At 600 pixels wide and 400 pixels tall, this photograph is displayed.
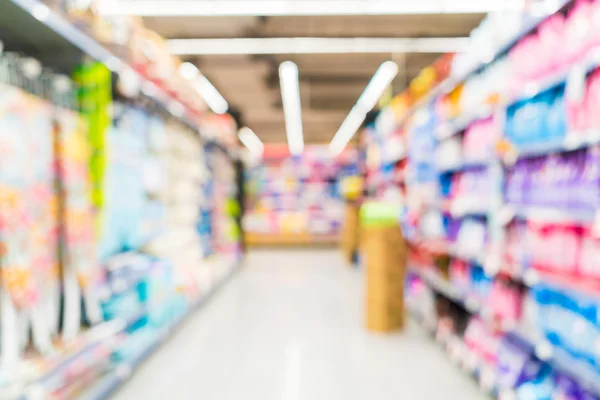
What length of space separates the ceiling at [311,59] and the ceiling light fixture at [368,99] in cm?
34

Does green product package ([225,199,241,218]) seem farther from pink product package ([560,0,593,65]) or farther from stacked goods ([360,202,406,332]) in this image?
pink product package ([560,0,593,65])

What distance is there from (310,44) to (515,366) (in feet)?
16.7

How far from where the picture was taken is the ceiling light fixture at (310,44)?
6.18m

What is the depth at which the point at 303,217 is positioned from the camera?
40.1ft

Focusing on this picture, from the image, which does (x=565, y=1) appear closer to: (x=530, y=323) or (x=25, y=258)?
(x=530, y=323)

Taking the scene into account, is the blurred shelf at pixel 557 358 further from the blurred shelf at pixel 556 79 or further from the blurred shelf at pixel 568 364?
the blurred shelf at pixel 556 79

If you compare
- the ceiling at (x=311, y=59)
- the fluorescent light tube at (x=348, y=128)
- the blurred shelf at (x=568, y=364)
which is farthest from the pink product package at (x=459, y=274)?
the fluorescent light tube at (x=348, y=128)

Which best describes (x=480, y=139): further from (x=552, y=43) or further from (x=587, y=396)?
(x=587, y=396)

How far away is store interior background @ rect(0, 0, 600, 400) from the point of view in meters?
1.91

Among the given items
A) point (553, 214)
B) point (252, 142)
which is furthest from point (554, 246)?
point (252, 142)

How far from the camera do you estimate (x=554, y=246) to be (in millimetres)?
2141

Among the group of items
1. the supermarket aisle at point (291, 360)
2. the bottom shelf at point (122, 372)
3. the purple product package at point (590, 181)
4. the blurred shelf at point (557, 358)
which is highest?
the purple product package at point (590, 181)

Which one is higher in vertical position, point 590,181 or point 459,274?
point 590,181

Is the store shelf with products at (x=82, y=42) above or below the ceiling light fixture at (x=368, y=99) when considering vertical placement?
below
